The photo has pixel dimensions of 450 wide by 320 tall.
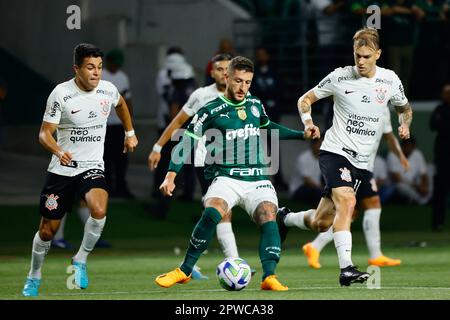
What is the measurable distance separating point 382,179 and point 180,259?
7337 mm

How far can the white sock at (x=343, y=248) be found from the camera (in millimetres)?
12992

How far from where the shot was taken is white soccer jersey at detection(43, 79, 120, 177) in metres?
13.4

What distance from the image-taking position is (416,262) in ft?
55.6

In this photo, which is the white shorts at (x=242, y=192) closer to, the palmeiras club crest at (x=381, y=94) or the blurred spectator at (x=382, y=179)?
the palmeiras club crest at (x=381, y=94)

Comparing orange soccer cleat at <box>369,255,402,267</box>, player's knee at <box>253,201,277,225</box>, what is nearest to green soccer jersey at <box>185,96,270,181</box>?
player's knee at <box>253,201,277,225</box>

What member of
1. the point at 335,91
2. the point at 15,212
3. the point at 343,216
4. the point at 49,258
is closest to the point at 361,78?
the point at 335,91

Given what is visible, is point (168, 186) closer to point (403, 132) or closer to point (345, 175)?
point (345, 175)

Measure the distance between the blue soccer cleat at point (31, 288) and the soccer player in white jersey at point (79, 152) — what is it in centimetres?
14

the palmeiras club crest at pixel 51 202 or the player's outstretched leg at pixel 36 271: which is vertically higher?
the palmeiras club crest at pixel 51 202

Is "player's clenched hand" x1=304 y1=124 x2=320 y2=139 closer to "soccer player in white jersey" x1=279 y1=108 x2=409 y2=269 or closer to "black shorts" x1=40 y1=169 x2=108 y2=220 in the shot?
"black shorts" x1=40 y1=169 x2=108 y2=220

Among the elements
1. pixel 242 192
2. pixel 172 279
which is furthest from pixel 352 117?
pixel 172 279

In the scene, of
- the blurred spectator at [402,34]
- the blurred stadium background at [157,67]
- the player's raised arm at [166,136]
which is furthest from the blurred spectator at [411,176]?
the player's raised arm at [166,136]

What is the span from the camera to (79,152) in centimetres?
1346

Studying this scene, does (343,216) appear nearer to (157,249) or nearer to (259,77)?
(157,249)
